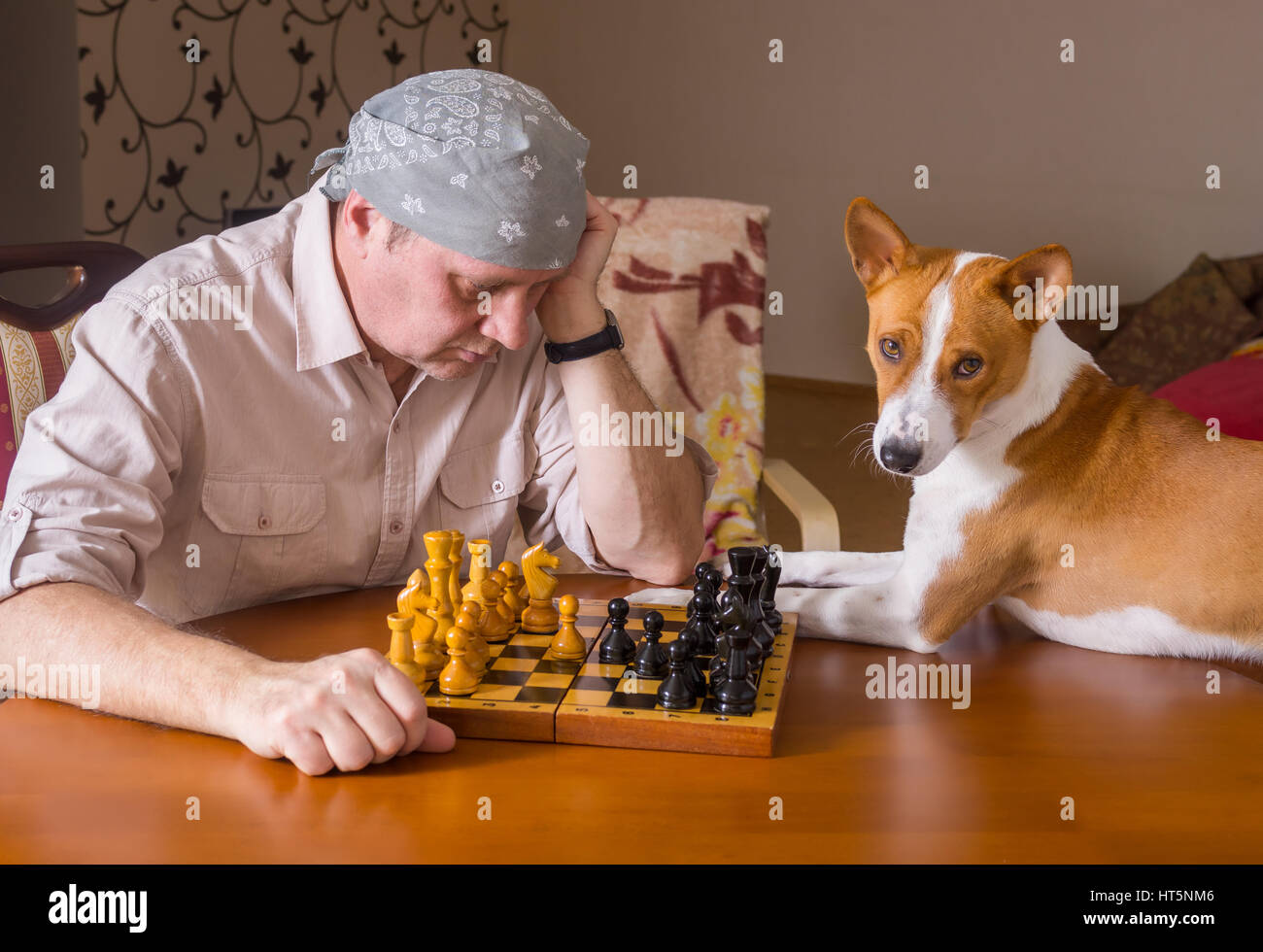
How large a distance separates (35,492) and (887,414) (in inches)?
37.3

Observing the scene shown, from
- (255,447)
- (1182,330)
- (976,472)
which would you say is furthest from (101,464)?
(1182,330)

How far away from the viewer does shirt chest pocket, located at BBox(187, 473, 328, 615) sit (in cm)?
144

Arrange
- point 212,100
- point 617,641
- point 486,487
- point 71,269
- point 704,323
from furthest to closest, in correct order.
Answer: point 212,100, point 704,323, point 71,269, point 486,487, point 617,641

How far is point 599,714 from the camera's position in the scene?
41.1 inches

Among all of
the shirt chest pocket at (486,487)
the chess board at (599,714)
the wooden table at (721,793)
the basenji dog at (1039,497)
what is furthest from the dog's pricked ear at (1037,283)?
the shirt chest pocket at (486,487)

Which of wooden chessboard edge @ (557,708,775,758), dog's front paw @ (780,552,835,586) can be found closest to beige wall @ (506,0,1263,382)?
dog's front paw @ (780,552,835,586)

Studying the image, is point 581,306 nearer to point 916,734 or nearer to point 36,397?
point 916,734

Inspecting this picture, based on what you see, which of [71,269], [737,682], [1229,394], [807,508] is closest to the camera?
[737,682]

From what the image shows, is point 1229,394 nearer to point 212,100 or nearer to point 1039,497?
point 1039,497

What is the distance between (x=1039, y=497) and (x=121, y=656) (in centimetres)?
101

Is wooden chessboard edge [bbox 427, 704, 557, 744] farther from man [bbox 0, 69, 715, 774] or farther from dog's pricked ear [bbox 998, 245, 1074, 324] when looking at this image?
dog's pricked ear [bbox 998, 245, 1074, 324]

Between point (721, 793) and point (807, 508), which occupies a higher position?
point (807, 508)

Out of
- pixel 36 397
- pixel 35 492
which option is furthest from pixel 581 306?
pixel 36 397

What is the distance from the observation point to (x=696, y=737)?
40.8 inches
